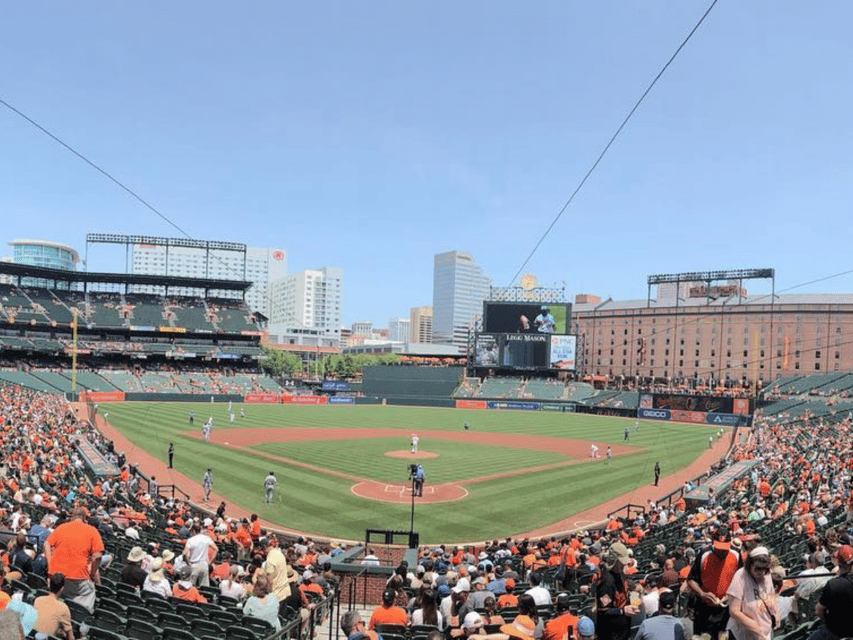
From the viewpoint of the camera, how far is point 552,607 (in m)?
9.44

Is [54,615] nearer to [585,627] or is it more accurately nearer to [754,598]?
[585,627]

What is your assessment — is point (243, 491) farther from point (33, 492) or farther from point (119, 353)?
point (119, 353)

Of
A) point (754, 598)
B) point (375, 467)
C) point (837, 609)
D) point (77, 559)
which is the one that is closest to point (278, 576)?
point (77, 559)

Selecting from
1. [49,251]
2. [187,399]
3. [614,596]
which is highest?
[49,251]

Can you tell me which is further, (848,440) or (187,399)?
(187,399)

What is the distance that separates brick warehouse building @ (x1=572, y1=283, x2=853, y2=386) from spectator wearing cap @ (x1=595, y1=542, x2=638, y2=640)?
304 feet

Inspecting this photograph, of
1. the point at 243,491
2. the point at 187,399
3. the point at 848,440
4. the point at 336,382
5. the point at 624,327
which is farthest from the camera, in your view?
the point at 624,327

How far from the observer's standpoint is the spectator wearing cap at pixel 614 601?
281 inches

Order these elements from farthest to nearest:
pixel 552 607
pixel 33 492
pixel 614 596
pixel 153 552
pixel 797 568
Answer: pixel 33 492 < pixel 153 552 < pixel 797 568 < pixel 552 607 < pixel 614 596

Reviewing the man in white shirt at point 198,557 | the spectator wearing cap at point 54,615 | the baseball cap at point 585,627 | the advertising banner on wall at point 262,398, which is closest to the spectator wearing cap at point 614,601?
the baseball cap at point 585,627

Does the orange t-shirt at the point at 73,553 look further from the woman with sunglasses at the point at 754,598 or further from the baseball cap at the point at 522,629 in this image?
the woman with sunglasses at the point at 754,598

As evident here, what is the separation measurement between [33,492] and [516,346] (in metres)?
69.8

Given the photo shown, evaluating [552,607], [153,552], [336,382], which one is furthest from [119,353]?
[552,607]

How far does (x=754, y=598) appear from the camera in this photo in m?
5.52
